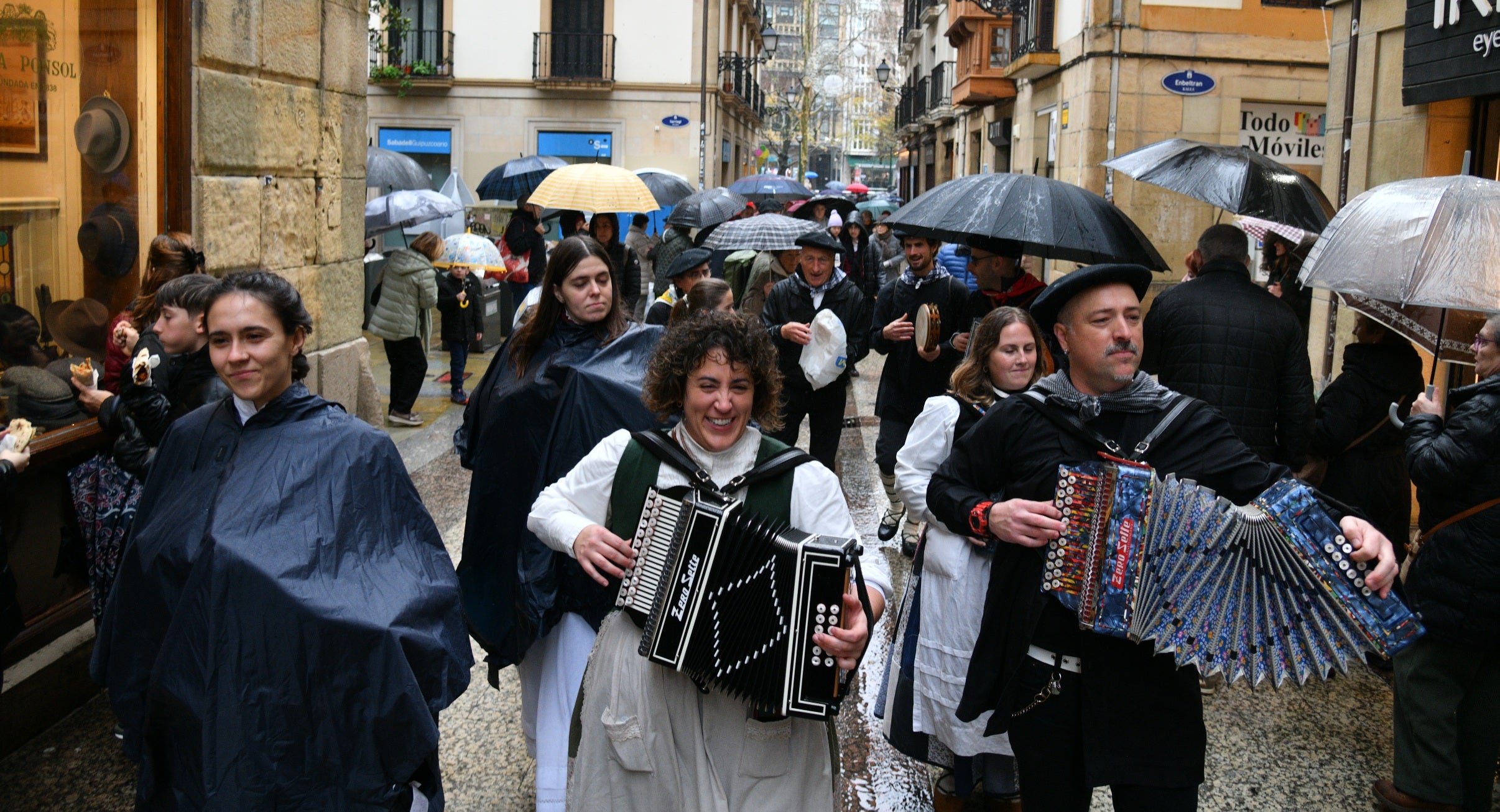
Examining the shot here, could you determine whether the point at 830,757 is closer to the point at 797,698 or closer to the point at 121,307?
the point at 797,698

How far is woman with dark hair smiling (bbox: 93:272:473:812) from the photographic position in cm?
277

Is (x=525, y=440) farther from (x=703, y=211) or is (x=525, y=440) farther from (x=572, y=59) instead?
(x=572, y=59)

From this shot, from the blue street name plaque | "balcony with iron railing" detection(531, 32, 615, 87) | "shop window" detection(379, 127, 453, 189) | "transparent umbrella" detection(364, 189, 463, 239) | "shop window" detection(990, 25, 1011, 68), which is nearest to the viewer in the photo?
"transparent umbrella" detection(364, 189, 463, 239)

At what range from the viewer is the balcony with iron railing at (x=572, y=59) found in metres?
30.3

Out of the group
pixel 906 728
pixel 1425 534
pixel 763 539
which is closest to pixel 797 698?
pixel 763 539

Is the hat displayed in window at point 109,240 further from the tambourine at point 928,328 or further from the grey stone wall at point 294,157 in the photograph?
the tambourine at point 928,328

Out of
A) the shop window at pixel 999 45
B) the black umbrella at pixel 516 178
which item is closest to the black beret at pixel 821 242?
the black umbrella at pixel 516 178

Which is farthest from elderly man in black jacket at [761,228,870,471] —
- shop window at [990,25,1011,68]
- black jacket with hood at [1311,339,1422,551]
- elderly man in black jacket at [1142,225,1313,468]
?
shop window at [990,25,1011,68]

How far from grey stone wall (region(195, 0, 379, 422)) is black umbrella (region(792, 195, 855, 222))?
7.67 metres

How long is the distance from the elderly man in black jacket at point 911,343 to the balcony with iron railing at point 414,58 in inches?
994

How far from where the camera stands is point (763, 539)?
102 inches

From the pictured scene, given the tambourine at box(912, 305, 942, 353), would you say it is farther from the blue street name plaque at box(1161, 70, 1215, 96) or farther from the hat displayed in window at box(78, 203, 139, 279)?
the blue street name plaque at box(1161, 70, 1215, 96)

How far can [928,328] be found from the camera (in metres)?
6.52

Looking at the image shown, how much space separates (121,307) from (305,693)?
3709 mm
